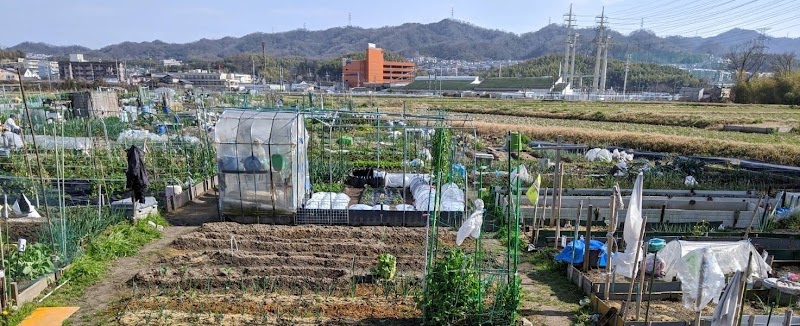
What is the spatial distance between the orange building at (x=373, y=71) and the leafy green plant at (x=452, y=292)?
102 meters

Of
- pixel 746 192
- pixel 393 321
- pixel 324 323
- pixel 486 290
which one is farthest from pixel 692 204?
pixel 324 323

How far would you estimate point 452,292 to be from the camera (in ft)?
19.2

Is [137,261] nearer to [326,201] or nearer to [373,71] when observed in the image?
[326,201]

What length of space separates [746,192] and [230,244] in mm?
12980

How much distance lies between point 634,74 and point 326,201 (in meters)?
130

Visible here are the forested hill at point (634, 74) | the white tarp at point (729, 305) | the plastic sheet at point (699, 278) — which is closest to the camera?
the white tarp at point (729, 305)

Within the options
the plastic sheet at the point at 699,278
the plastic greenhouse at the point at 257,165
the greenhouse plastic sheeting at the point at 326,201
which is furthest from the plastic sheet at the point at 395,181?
the plastic sheet at the point at 699,278

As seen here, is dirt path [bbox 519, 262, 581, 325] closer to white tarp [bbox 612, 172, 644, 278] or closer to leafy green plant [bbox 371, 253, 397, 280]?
white tarp [bbox 612, 172, 644, 278]

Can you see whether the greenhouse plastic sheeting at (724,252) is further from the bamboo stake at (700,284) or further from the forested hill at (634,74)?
the forested hill at (634,74)

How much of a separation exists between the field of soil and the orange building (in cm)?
9816

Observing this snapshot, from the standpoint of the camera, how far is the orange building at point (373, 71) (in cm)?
10919

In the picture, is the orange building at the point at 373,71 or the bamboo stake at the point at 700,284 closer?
the bamboo stake at the point at 700,284

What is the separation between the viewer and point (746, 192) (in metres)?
13.3

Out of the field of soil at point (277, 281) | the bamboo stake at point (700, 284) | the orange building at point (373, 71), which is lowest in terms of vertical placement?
the field of soil at point (277, 281)
